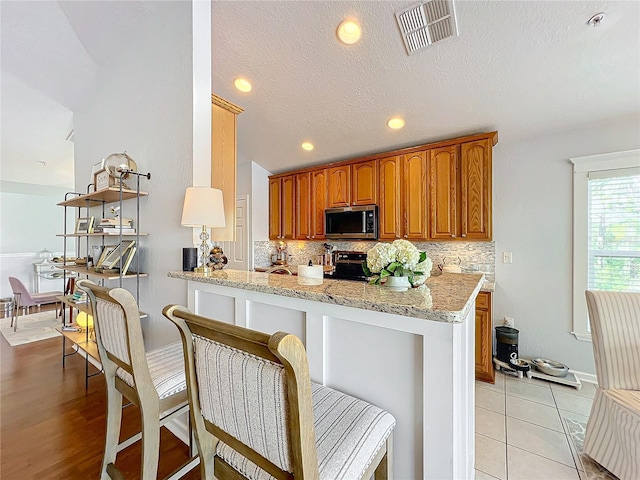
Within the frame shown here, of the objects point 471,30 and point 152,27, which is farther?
point 152,27

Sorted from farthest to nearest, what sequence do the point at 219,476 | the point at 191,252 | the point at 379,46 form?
the point at 379,46
the point at 191,252
the point at 219,476

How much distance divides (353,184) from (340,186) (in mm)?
199

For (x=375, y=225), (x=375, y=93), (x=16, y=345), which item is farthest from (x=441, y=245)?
(x=16, y=345)

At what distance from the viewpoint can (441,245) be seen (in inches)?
126

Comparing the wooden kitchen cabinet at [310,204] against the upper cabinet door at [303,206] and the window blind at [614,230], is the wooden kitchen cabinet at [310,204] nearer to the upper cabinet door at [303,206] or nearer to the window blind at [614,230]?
the upper cabinet door at [303,206]

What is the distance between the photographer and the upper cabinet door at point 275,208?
14.0 ft

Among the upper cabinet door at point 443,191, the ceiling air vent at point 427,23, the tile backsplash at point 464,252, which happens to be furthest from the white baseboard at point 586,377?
the ceiling air vent at point 427,23

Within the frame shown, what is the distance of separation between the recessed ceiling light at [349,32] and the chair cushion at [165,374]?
242 cm

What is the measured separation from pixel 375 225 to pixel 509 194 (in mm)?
1458

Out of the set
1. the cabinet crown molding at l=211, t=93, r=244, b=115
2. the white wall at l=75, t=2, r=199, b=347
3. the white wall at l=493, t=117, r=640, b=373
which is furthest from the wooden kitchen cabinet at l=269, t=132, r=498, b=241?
the white wall at l=75, t=2, r=199, b=347

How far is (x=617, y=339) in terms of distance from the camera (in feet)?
5.22

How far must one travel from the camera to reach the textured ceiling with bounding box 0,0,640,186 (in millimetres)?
1806

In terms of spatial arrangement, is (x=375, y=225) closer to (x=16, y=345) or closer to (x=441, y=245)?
(x=441, y=245)

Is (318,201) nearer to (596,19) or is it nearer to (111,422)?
(596,19)
